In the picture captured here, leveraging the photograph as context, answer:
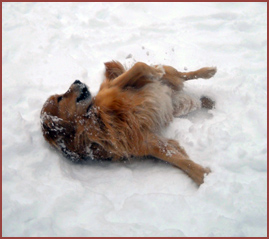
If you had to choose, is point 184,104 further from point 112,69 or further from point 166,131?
point 112,69

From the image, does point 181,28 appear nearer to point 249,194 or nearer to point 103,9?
point 103,9

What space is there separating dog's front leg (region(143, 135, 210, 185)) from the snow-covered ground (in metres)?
0.09

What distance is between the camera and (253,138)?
315 centimetres

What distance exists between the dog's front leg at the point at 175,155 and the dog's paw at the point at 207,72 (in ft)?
4.25

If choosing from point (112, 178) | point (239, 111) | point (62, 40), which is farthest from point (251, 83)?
point (62, 40)

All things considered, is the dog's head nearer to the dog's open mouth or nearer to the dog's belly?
the dog's open mouth

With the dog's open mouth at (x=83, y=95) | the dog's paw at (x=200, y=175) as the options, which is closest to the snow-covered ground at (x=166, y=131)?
the dog's paw at (x=200, y=175)

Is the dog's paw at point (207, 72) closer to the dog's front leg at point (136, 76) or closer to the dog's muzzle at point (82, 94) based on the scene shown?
the dog's front leg at point (136, 76)

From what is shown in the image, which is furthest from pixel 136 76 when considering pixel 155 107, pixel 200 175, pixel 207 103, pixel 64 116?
pixel 200 175

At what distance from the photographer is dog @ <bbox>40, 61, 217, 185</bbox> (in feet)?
10.3

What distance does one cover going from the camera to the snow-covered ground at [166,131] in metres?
2.42

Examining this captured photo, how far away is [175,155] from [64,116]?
1.36 metres

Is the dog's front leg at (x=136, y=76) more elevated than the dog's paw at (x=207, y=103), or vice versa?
the dog's front leg at (x=136, y=76)

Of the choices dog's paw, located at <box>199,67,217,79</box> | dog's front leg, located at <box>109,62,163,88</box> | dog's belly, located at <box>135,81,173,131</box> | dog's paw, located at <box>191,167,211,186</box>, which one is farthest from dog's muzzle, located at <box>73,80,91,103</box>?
dog's paw, located at <box>199,67,217,79</box>
